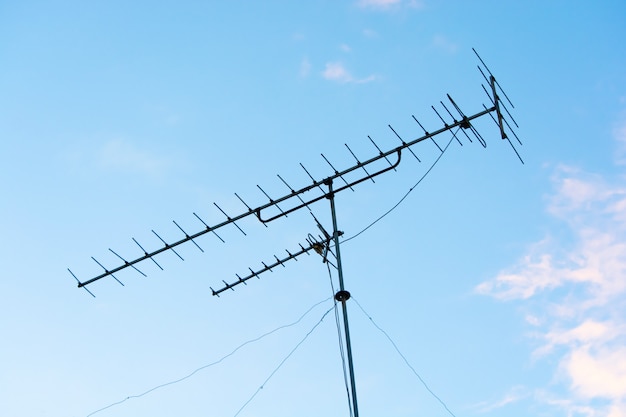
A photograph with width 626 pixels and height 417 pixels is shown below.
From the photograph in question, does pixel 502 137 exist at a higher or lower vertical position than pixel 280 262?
higher

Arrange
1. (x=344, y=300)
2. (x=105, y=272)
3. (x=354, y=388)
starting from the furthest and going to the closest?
(x=105, y=272), (x=344, y=300), (x=354, y=388)

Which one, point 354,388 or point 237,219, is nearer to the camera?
point 354,388

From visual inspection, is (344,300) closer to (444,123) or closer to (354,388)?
(354,388)

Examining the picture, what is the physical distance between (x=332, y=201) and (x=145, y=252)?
301 centimetres

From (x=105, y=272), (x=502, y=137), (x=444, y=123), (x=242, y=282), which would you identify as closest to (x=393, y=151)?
(x=444, y=123)

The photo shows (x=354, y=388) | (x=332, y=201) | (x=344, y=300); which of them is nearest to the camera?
(x=354, y=388)

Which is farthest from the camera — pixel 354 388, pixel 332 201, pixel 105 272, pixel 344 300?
pixel 105 272

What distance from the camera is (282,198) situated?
10492mm

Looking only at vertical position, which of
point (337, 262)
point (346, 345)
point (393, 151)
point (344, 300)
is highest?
point (393, 151)

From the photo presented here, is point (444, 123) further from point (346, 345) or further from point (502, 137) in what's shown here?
point (346, 345)

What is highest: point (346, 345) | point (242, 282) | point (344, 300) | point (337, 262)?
point (242, 282)

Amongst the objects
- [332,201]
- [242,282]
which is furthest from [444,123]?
[242,282]

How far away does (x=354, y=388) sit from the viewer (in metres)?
8.49

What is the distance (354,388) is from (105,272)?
4.61 metres
